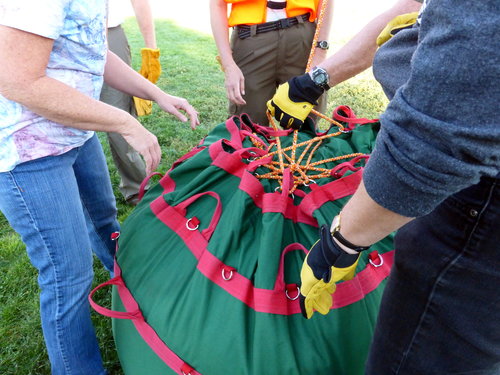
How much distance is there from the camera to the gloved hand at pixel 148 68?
2.60 metres

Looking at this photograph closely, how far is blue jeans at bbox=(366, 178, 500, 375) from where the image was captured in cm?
83

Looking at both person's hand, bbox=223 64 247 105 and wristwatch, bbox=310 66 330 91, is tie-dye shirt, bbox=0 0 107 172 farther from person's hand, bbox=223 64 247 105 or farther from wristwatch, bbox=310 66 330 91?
person's hand, bbox=223 64 247 105

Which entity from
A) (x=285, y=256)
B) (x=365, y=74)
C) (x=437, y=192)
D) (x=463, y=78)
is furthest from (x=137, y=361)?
(x=365, y=74)

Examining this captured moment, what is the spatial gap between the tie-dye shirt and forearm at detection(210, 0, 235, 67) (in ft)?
4.25

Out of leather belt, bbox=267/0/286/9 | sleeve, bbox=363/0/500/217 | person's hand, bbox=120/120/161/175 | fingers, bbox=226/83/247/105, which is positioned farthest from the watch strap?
leather belt, bbox=267/0/286/9

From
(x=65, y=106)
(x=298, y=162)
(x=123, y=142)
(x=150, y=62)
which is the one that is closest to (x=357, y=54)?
(x=298, y=162)

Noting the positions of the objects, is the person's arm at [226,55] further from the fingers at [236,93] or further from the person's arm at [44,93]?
the person's arm at [44,93]

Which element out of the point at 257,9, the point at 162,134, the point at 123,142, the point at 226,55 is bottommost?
the point at 162,134

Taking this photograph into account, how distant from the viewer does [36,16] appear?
1.02 meters

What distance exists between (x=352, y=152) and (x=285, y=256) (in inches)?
24.3

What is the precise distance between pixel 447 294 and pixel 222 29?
85.3 inches

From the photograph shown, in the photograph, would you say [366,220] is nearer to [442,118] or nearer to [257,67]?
[442,118]

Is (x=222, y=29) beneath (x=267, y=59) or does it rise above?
above

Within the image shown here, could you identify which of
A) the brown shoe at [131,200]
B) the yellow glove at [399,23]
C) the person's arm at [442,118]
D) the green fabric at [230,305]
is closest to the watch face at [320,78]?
the green fabric at [230,305]
